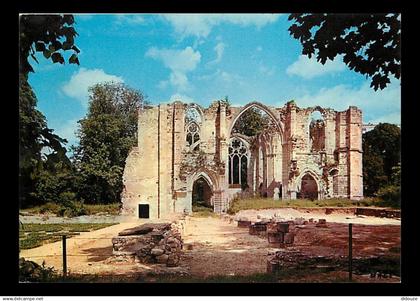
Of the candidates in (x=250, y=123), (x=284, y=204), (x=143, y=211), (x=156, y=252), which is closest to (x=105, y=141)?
(x=143, y=211)

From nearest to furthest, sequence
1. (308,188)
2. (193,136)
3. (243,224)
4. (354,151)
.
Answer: (243,224), (354,151), (308,188), (193,136)

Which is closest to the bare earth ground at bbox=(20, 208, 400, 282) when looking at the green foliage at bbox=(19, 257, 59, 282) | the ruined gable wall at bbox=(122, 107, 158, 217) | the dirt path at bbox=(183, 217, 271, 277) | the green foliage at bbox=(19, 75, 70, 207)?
the dirt path at bbox=(183, 217, 271, 277)

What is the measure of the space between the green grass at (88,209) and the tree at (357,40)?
18.9ft

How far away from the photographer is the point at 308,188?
926 inches

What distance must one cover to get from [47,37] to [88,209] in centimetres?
846

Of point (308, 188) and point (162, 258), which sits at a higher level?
point (308, 188)

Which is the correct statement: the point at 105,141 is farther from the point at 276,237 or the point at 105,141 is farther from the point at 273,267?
the point at 273,267

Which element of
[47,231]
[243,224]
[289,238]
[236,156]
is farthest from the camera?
[236,156]

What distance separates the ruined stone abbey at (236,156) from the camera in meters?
19.8

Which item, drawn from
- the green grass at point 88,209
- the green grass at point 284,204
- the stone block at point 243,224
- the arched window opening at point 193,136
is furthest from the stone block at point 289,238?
the arched window opening at point 193,136

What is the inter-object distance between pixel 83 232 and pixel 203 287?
7340 millimetres
